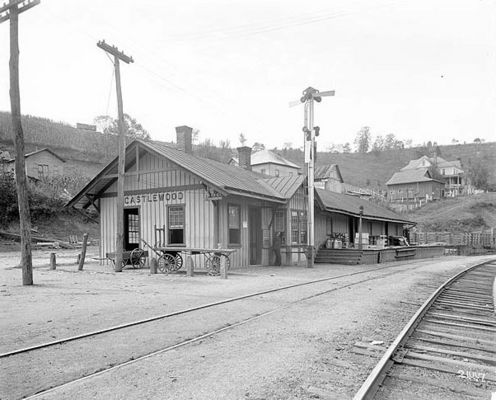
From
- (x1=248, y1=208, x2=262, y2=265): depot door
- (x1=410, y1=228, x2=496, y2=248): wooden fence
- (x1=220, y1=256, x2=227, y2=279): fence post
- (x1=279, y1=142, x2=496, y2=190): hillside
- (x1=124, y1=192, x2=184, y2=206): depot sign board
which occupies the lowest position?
(x1=410, y1=228, x2=496, y2=248): wooden fence

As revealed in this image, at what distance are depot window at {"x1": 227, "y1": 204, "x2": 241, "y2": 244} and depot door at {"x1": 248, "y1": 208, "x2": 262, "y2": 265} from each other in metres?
0.98

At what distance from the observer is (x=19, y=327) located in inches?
279

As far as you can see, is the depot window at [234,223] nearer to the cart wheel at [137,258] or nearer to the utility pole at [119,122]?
the cart wheel at [137,258]

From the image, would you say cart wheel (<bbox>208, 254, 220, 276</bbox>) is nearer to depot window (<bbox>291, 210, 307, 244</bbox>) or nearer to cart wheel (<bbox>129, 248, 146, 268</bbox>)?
cart wheel (<bbox>129, 248, 146, 268</bbox>)

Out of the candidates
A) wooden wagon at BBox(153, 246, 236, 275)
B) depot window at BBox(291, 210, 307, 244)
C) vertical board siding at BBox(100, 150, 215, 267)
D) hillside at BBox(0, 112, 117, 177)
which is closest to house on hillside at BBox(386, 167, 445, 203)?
hillside at BBox(0, 112, 117, 177)

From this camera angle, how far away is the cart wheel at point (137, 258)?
17938mm

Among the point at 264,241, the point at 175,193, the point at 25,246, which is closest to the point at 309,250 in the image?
the point at 264,241

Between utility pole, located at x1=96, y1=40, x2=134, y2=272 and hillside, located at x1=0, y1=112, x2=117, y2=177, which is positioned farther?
hillside, located at x1=0, y1=112, x2=117, y2=177

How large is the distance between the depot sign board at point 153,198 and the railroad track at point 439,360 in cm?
1098

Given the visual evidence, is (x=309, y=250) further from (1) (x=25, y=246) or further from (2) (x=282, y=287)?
(1) (x=25, y=246)

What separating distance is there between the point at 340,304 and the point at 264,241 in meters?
10.7

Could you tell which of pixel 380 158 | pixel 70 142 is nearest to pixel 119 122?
pixel 70 142

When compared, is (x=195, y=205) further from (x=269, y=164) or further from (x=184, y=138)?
(x=269, y=164)

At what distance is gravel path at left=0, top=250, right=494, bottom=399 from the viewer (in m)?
4.39
